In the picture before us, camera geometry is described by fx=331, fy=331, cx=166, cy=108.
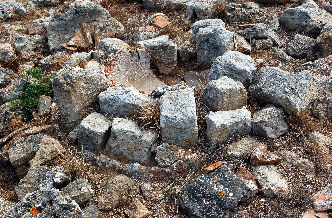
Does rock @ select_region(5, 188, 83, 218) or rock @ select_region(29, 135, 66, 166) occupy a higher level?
Result: rock @ select_region(5, 188, 83, 218)

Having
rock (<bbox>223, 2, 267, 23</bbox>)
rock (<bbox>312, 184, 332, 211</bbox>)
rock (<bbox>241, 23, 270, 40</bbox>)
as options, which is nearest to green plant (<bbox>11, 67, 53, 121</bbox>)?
rock (<bbox>241, 23, 270, 40</bbox>)

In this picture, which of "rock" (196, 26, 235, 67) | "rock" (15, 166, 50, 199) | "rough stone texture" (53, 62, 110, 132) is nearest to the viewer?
"rock" (15, 166, 50, 199)

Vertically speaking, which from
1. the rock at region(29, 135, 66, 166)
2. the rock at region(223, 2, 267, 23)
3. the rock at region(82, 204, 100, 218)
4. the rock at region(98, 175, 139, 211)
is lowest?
the rock at region(98, 175, 139, 211)

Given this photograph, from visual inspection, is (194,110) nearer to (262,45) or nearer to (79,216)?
(79,216)

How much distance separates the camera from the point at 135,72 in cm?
627

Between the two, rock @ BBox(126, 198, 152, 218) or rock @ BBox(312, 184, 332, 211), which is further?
rock @ BBox(126, 198, 152, 218)

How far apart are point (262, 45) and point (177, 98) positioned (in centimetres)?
294

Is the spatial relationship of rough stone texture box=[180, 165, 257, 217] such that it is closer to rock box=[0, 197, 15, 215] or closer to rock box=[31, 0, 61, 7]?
rock box=[0, 197, 15, 215]

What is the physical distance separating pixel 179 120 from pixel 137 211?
1353mm

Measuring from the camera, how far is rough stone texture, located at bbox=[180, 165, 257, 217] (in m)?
4.11

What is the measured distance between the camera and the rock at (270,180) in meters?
4.31

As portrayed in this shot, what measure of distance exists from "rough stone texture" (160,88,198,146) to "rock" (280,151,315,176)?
130cm

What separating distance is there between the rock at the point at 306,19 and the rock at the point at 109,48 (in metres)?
3.81

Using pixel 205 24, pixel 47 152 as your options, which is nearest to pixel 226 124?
pixel 47 152
